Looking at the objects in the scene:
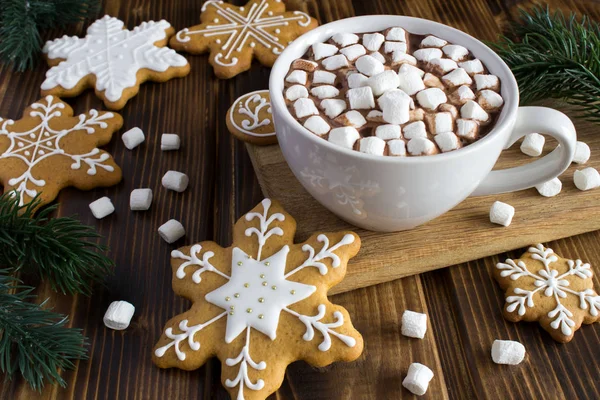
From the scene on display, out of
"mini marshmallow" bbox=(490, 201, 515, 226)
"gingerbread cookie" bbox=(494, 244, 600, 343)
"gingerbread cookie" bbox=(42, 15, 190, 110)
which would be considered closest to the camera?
"gingerbread cookie" bbox=(494, 244, 600, 343)

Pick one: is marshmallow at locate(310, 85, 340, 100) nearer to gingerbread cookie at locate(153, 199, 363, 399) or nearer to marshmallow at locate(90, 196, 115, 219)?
gingerbread cookie at locate(153, 199, 363, 399)

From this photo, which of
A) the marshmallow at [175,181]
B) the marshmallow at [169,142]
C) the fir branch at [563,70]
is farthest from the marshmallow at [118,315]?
the fir branch at [563,70]

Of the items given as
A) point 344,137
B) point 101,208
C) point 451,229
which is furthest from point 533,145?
point 101,208

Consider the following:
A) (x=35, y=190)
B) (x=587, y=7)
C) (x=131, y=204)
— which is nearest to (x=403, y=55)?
(x=131, y=204)

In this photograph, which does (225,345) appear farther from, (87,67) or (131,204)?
(87,67)

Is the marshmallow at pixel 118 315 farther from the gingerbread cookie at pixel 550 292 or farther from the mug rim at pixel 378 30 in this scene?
the gingerbread cookie at pixel 550 292

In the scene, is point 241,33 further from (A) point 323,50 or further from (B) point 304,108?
(B) point 304,108

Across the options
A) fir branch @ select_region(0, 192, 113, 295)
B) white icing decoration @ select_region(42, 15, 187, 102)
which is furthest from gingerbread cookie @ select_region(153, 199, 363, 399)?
white icing decoration @ select_region(42, 15, 187, 102)
